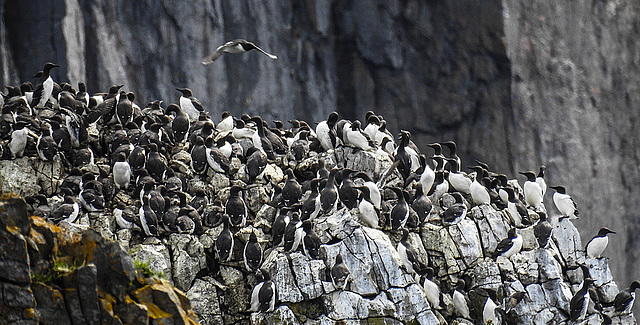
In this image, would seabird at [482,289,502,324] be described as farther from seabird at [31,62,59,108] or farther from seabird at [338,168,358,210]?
seabird at [31,62,59,108]

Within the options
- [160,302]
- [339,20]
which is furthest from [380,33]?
[160,302]

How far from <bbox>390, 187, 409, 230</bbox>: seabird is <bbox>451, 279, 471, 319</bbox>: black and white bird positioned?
172 centimetres

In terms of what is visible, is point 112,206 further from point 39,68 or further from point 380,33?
point 380,33

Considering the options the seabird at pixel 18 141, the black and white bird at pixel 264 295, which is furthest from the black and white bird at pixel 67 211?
the black and white bird at pixel 264 295

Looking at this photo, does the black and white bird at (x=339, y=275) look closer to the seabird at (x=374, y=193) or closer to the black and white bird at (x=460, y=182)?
the seabird at (x=374, y=193)

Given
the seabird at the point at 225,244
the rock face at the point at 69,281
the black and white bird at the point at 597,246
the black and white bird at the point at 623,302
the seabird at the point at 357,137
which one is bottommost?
the black and white bird at the point at 623,302

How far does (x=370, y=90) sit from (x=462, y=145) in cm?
456

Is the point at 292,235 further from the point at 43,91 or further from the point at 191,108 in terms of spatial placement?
the point at 43,91

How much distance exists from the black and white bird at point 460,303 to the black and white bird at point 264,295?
3.74 meters

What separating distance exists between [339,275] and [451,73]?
67.0 feet

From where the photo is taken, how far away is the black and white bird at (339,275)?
16.4 metres

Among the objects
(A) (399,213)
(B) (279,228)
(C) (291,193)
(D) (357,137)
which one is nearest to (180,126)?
(C) (291,193)

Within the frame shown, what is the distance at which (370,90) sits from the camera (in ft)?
121

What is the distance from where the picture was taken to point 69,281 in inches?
394
